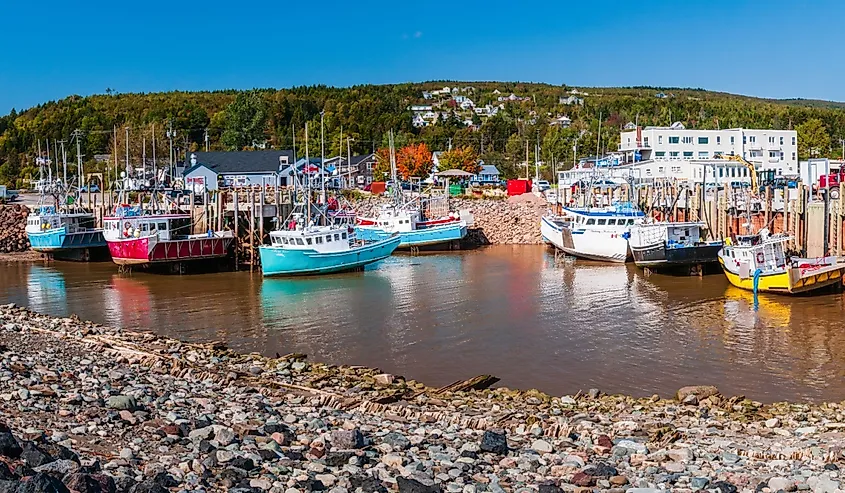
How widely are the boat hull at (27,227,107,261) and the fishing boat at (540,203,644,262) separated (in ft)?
86.3

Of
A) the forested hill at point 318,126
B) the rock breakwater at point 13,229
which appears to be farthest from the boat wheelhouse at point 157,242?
the forested hill at point 318,126

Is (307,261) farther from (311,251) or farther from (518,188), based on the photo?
(518,188)

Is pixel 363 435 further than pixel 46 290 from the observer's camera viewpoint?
No

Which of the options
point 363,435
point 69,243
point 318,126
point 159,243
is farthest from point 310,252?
point 318,126

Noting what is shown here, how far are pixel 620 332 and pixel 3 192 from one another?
6031cm

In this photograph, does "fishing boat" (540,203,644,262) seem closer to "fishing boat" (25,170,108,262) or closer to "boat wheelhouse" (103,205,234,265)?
"boat wheelhouse" (103,205,234,265)

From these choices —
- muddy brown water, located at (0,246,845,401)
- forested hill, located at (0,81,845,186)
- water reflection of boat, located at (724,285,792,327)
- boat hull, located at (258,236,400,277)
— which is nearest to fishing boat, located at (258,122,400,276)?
boat hull, located at (258,236,400,277)

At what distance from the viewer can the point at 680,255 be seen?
37.4 metres

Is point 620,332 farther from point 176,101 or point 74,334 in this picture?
point 176,101

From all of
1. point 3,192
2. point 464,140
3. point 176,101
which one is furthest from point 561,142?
point 176,101

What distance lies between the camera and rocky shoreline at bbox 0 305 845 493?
35.3 ft

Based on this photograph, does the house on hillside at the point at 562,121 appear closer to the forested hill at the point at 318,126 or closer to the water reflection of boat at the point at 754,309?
the forested hill at the point at 318,126

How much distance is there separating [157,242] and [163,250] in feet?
1.53

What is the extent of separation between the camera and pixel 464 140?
116 meters
